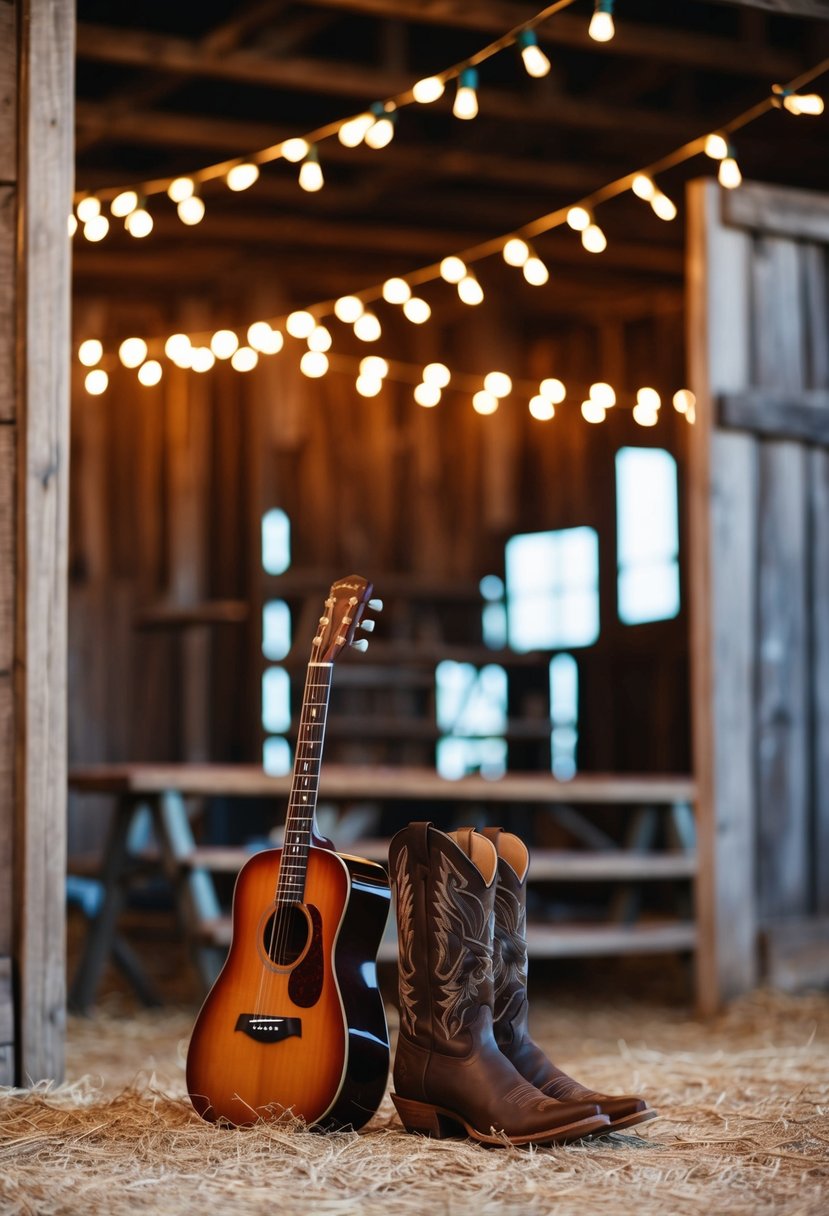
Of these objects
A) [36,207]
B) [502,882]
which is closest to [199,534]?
[36,207]

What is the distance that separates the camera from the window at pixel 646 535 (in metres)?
8.38

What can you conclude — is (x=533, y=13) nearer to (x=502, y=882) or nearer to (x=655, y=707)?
(x=502, y=882)

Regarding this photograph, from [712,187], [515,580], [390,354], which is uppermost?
[390,354]

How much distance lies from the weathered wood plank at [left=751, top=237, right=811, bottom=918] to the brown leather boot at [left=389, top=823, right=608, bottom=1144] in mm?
2195

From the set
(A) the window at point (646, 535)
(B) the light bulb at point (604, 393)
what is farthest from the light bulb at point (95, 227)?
(A) the window at point (646, 535)

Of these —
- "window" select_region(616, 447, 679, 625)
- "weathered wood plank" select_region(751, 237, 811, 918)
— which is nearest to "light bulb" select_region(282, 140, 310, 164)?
"weathered wood plank" select_region(751, 237, 811, 918)

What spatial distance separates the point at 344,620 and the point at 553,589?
6415mm

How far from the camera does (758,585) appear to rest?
470 centimetres

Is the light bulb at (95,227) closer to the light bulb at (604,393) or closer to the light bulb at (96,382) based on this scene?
the light bulb at (96,382)

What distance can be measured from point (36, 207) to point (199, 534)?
6001 millimetres

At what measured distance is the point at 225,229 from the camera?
26.3ft

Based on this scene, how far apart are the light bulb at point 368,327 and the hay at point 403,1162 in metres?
3.91

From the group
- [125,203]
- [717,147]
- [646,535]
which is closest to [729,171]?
[717,147]

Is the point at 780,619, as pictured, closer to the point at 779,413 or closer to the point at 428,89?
the point at 779,413
